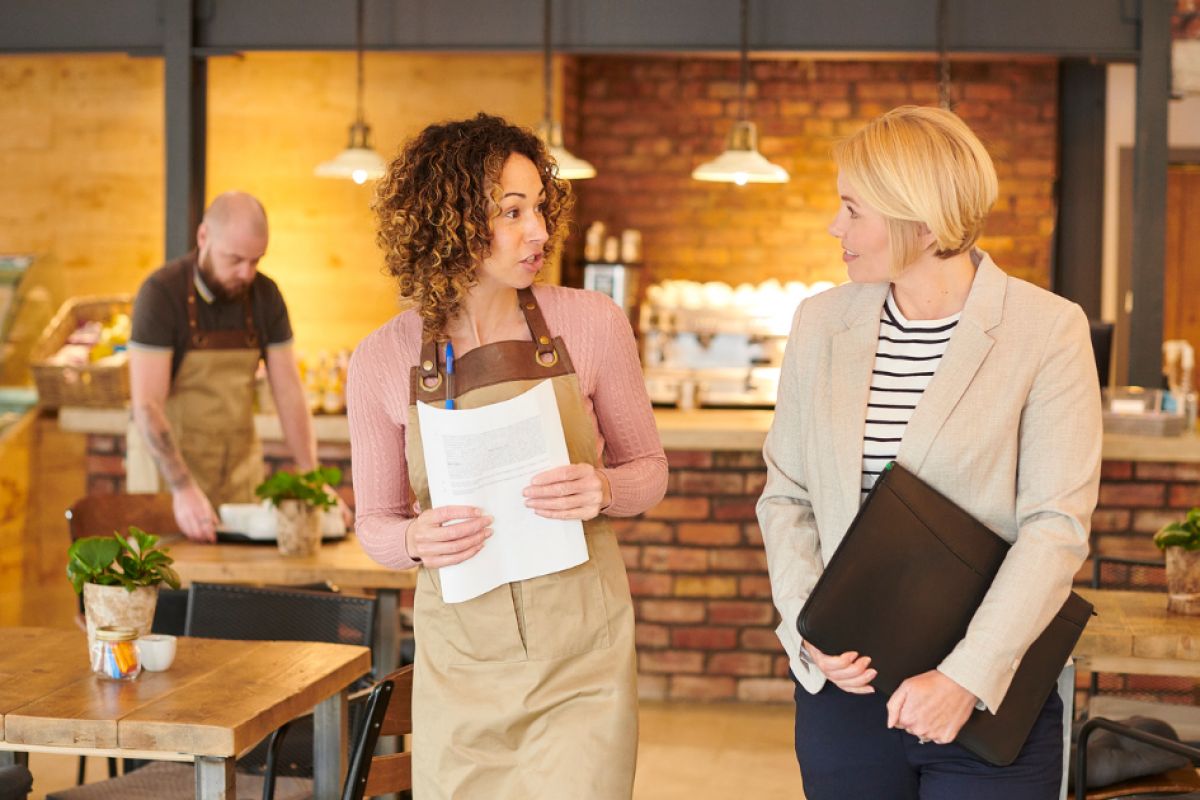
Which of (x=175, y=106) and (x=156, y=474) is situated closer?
(x=156, y=474)

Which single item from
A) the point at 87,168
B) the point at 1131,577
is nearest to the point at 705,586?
the point at 1131,577

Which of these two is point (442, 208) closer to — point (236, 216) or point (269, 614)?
point (269, 614)

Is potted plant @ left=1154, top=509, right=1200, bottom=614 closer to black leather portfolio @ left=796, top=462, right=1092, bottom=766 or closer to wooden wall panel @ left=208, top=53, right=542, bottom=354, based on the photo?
black leather portfolio @ left=796, top=462, right=1092, bottom=766

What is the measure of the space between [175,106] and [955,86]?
4429mm

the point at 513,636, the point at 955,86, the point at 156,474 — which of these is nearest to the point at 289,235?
the point at 156,474

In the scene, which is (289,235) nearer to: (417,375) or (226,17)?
(226,17)

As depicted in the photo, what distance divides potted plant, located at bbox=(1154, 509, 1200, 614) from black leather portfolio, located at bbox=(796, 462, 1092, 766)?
112 centimetres

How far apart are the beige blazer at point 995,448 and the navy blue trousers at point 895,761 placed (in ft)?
0.19

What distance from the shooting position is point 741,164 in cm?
493

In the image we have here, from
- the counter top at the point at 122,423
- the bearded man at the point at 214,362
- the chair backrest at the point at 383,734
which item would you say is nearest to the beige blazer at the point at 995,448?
the chair backrest at the point at 383,734

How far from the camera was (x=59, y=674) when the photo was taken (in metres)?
2.15

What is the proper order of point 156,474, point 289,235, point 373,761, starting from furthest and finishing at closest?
point 289,235 < point 156,474 < point 373,761

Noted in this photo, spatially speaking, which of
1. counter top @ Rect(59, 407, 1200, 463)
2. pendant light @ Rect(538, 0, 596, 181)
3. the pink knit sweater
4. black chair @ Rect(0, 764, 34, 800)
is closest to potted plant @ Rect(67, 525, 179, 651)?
black chair @ Rect(0, 764, 34, 800)

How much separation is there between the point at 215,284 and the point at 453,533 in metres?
2.25
